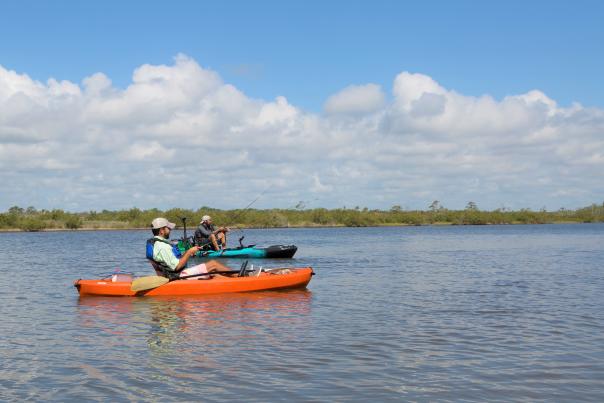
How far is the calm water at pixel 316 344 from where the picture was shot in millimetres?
6953

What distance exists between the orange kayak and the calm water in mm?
271

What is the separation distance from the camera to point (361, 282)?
17594mm

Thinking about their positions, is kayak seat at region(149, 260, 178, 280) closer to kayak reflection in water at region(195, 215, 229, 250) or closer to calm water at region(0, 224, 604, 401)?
calm water at region(0, 224, 604, 401)

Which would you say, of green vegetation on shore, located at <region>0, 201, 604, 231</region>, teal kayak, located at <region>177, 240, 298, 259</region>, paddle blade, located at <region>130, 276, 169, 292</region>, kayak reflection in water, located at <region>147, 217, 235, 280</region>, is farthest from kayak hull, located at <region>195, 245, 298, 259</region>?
green vegetation on shore, located at <region>0, 201, 604, 231</region>

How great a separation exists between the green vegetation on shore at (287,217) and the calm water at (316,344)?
50052mm

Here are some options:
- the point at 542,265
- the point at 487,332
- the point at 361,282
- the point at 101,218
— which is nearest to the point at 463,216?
the point at 101,218

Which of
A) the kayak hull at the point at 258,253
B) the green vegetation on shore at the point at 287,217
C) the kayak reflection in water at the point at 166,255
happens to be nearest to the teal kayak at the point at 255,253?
the kayak hull at the point at 258,253

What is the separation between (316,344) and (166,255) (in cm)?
566

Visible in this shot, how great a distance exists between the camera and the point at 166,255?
13.8 metres

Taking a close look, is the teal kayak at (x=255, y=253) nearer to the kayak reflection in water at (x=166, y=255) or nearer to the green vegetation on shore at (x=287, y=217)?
the kayak reflection in water at (x=166, y=255)

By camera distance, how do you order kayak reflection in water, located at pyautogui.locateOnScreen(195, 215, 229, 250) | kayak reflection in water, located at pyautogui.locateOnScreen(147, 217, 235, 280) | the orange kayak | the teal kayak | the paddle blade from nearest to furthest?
kayak reflection in water, located at pyautogui.locateOnScreen(147, 217, 235, 280)
the paddle blade
the orange kayak
kayak reflection in water, located at pyautogui.locateOnScreen(195, 215, 229, 250)
the teal kayak

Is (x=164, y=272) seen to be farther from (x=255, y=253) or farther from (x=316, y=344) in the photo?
(x=255, y=253)

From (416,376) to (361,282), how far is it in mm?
10210

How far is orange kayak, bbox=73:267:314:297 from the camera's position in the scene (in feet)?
46.2
